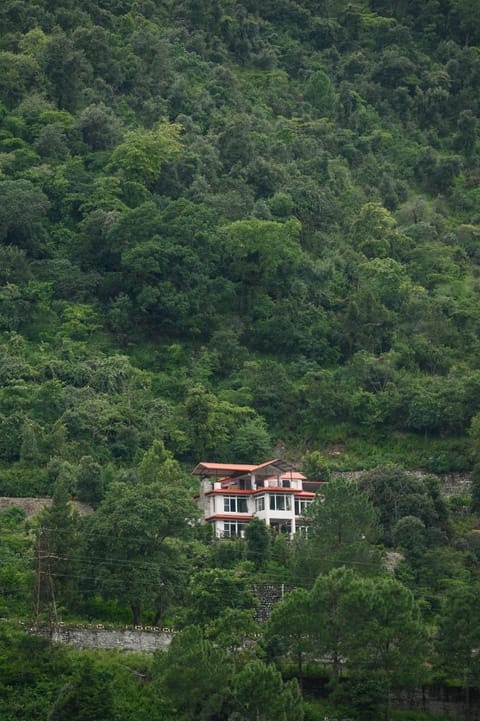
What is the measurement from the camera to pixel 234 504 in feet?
268

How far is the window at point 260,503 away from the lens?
3189 inches

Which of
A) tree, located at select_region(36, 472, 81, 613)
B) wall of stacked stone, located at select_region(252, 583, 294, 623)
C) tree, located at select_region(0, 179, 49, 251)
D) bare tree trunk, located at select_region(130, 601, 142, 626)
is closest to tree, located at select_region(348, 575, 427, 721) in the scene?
wall of stacked stone, located at select_region(252, 583, 294, 623)

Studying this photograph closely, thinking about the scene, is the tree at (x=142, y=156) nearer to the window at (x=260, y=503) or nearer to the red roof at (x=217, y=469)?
the red roof at (x=217, y=469)

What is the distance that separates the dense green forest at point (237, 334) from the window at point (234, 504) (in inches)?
73.8

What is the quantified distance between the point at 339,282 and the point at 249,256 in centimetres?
602

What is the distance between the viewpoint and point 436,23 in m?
139

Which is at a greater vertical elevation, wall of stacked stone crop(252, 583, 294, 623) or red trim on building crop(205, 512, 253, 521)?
red trim on building crop(205, 512, 253, 521)

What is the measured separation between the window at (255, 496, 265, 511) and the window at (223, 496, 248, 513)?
516 millimetres

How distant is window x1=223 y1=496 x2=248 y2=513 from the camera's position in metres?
81.5

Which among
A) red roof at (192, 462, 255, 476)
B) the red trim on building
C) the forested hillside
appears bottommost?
the red trim on building

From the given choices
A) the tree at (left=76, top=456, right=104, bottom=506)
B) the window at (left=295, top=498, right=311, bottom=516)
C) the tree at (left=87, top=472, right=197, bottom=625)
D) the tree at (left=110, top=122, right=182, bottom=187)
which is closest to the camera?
the tree at (left=87, top=472, right=197, bottom=625)

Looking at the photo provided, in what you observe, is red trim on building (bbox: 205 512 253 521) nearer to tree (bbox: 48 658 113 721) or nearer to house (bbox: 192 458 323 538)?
house (bbox: 192 458 323 538)

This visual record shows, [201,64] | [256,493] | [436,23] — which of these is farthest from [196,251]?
[436,23]

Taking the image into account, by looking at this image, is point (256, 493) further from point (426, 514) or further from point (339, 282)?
A: point (339, 282)
